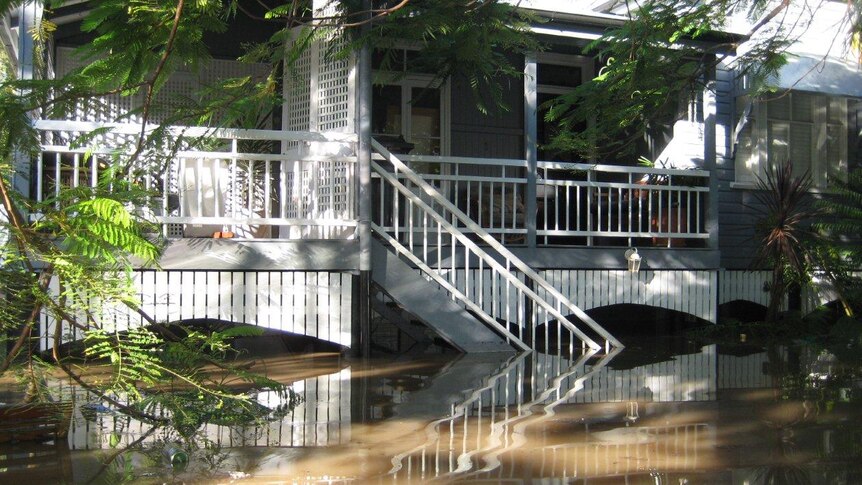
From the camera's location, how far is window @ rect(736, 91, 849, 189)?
14.7 metres

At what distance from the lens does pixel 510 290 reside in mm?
11078

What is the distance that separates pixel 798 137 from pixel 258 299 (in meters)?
10.1

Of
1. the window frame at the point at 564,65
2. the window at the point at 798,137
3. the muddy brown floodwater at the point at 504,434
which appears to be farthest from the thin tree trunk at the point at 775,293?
the window frame at the point at 564,65

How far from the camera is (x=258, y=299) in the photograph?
380 inches

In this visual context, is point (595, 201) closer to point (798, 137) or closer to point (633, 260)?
point (633, 260)

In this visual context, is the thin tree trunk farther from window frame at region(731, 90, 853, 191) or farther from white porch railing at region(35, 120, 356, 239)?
white porch railing at region(35, 120, 356, 239)

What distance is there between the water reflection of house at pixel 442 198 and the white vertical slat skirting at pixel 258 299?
17mm

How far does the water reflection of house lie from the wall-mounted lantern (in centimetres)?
20

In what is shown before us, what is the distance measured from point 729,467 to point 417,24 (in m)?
4.50

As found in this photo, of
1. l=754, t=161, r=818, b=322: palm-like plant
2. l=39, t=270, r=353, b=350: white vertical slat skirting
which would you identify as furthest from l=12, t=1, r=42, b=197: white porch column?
l=754, t=161, r=818, b=322: palm-like plant

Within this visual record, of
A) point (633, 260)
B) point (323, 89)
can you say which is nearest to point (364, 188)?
point (323, 89)

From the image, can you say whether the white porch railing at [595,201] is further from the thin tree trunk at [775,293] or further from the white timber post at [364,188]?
the white timber post at [364,188]

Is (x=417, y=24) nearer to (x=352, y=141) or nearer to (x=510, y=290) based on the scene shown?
(x=352, y=141)

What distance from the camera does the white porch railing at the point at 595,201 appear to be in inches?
461
